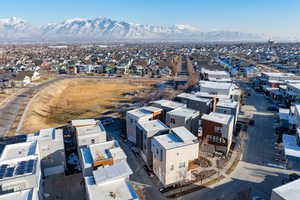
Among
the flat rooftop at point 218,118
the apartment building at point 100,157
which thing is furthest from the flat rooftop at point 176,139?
the flat rooftop at point 218,118

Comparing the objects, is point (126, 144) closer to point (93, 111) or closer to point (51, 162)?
point (51, 162)

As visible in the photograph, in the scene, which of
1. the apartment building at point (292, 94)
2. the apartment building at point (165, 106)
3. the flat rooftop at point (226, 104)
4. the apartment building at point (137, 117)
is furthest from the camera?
the apartment building at point (292, 94)

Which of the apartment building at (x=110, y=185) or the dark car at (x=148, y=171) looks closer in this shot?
the apartment building at (x=110, y=185)

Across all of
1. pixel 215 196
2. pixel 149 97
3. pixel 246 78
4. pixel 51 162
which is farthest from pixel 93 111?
pixel 246 78

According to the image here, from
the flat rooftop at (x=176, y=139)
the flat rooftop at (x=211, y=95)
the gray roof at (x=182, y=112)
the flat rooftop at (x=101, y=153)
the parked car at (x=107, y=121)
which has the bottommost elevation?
the parked car at (x=107, y=121)

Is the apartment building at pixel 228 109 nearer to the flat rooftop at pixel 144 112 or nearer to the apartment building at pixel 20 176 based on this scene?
the flat rooftop at pixel 144 112

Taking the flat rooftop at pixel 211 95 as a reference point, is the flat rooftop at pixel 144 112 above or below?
below
